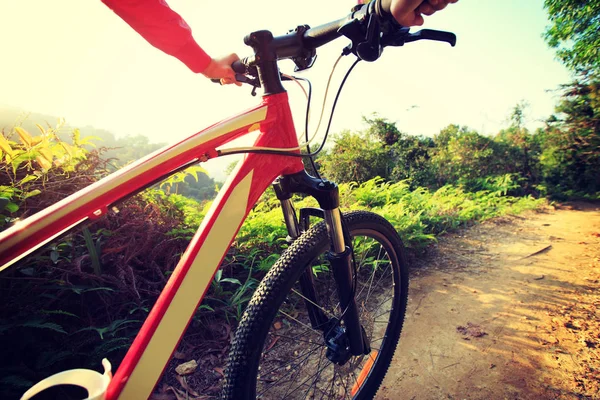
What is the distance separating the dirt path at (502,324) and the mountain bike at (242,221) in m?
0.49

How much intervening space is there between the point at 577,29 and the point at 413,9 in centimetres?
1044

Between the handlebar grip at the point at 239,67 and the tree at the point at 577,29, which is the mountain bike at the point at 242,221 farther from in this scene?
the tree at the point at 577,29

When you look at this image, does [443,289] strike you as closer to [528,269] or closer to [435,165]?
[528,269]

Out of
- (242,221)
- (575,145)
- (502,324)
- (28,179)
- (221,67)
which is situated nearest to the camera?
(242,221)

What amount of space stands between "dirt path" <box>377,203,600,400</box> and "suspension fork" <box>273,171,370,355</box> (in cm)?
66

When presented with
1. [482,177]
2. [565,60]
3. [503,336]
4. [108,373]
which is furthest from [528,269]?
[565,60]

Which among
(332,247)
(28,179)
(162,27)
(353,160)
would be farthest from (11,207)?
(353,160)

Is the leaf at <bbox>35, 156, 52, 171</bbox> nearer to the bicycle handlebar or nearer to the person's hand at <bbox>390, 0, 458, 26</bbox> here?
the bicycle handlebar

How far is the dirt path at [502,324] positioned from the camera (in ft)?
5.82

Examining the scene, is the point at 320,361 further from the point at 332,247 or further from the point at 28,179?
the point at 28,179

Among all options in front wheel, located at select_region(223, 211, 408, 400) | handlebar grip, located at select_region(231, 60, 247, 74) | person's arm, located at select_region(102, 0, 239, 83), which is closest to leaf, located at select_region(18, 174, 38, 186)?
person's arm, located at select_region(102, 0, 239, 83)

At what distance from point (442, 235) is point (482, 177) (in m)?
3.98

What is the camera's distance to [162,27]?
4.12ft

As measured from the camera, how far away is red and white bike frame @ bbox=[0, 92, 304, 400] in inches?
32.2
